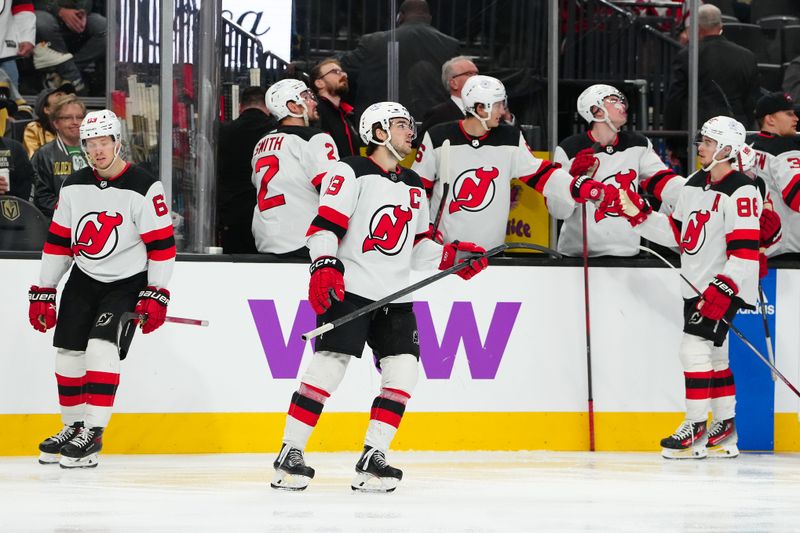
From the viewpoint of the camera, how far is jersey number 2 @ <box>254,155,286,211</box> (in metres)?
6.40

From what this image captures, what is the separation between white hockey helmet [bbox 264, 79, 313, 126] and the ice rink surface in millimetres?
1589

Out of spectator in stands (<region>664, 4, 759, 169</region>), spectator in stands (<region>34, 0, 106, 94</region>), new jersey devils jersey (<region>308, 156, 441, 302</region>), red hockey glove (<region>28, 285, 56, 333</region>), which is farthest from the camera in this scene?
spectator in stands (<region>34, 0, 106, 94</region>)

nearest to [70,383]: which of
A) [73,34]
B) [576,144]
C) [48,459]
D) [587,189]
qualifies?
[48,459]

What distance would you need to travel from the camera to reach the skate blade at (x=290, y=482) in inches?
195

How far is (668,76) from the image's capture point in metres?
7.93

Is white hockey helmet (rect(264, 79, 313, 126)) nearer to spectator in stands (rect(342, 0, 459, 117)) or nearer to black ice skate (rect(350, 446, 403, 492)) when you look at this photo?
spectator in stands (rect(342, 0, 459, 117))

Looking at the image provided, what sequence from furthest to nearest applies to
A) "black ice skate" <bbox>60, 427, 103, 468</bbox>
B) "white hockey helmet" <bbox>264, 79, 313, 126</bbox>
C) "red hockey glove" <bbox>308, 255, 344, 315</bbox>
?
"white hockey helmet" <bbox>264, 79, 313, 126</bbox> → "black ice skate" <bbox>60, 427, 103, 468</bbox> → "red hockey glove" <bbox>308, 255, 344, 315</bbox>

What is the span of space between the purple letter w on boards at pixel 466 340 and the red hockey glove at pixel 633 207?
2.10 ft

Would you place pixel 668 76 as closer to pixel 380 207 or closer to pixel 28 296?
pixel 380 207

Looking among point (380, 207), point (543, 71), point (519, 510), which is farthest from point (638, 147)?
point (519, 510)

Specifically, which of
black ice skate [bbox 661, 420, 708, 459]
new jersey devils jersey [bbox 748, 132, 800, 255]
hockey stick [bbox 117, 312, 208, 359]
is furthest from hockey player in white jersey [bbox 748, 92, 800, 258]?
hockey stick [bbox 117, 312, 208, 359]

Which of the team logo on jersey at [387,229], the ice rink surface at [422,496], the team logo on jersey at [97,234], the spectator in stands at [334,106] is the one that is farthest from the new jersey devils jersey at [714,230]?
the team logo on jersey at [97,234]

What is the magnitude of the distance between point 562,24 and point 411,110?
1.04m

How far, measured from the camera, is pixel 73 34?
8.39 metres
